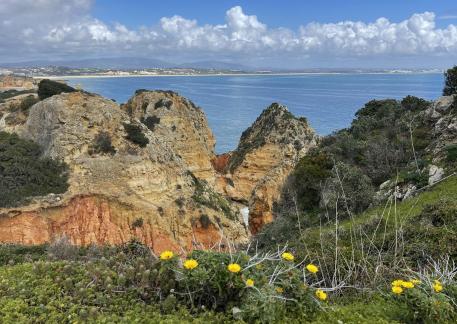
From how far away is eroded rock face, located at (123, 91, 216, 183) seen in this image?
43188 mm

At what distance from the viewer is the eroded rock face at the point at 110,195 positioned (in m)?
21.4

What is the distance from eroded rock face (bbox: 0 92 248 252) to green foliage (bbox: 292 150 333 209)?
4555 mm

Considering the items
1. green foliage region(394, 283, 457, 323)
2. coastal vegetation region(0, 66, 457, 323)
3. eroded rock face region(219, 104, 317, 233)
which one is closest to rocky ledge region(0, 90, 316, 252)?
eroded rock face region(219, 104, 317, 233)

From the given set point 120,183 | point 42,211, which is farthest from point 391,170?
point 42,211

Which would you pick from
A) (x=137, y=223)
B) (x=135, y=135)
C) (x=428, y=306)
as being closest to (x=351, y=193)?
(x=137, y=223)

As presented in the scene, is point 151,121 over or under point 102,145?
under

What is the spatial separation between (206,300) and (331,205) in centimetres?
1499

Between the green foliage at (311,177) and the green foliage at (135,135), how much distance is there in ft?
31.9

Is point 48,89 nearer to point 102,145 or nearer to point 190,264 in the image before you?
point 102,145

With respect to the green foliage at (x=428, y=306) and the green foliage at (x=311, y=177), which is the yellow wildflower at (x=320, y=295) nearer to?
the green foliage at (x=428, y=306)

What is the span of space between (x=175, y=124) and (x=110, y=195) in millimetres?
22225

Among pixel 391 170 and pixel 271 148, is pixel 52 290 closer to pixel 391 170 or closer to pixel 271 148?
pixel 391 170

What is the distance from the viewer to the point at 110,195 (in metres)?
22.8

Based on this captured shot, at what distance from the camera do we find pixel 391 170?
2220 centimetres
